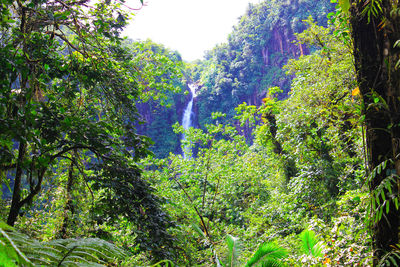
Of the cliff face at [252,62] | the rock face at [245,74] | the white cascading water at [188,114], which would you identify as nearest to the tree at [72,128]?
the white cascading water at [188,114]

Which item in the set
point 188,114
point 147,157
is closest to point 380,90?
point 147,157

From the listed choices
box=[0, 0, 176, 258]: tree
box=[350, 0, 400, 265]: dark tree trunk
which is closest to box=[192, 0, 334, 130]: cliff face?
box=[0, 0, 176, 258]: tree

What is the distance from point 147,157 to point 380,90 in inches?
94.1

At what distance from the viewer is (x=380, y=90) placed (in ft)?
5.17

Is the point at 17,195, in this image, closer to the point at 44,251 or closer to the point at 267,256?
the point at 44,251

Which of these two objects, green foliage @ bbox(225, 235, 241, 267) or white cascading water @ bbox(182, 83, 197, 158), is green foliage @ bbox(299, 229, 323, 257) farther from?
white cascading water @ bbox(182, 83, 197, 158)

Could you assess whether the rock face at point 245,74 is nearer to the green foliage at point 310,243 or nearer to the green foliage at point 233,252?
the green foliage at point 310,243

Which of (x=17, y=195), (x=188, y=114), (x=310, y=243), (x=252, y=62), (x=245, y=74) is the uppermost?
(x=252, y=62)

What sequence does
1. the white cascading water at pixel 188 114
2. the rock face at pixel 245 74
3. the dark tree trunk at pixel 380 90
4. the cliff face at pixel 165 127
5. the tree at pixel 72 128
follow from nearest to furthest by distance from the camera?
the dark tree trunk at pixel 380 90 → the tree at pixel 72 128 → the cliff face at pixel 165 127 → the white cascading water at pixel 188 114 → the rock face at pixel 245 74

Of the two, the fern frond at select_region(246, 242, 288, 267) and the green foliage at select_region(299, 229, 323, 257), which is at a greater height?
the fern frond at select_region(246, 242, 288, 267)

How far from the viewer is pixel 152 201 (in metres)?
2.78

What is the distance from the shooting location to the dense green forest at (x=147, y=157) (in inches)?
60.1

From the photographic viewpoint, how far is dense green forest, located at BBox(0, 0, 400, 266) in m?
1.53

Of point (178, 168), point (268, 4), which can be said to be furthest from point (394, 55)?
point (268, 4)
